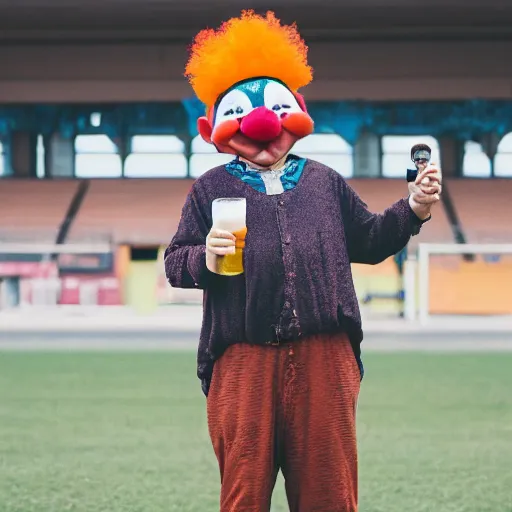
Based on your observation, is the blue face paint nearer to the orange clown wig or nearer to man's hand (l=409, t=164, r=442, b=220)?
the orange clown wig

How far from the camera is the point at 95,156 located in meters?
18.6

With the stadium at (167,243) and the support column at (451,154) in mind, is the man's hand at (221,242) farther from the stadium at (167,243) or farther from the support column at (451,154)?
Result: the support column at (451,154)

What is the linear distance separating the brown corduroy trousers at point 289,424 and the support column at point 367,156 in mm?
16524

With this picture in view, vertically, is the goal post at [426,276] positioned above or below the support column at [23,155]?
below

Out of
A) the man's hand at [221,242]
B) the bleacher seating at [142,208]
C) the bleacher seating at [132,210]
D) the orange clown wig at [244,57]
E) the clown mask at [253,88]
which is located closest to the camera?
the man's hand at [221,242]

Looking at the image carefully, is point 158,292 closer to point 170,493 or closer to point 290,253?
point 170,493

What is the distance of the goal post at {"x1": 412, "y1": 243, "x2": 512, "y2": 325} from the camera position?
11898 mm

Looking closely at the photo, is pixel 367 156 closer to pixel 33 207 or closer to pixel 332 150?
pixel 332 150

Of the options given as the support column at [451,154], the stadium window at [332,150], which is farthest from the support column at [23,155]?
the support column at [451,154]

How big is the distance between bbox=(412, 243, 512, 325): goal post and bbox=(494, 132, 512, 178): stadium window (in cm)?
605

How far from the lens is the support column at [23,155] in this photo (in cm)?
1866

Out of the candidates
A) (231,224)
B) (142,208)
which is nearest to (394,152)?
(142,208)

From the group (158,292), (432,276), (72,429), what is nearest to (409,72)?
(432,276)

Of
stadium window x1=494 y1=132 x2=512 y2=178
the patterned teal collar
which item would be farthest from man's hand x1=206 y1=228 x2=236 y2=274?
stadium window x1=494 y1=132 x2=512 y2=178
